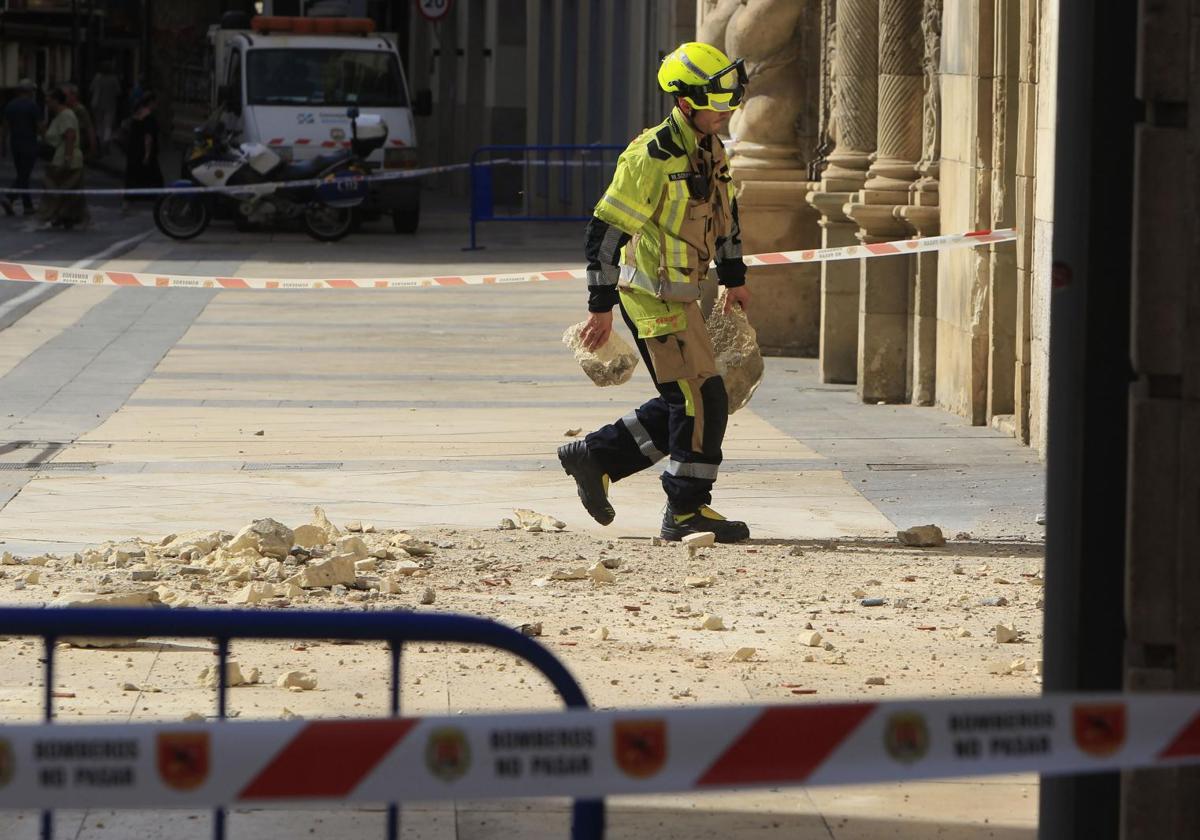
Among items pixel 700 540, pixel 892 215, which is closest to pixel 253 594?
pixel 700 540

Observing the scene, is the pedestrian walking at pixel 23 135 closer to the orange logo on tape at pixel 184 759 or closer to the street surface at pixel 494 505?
the street surface at pixel 494 505

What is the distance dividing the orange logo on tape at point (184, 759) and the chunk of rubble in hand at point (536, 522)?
19.0 feet

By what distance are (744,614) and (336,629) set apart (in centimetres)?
379

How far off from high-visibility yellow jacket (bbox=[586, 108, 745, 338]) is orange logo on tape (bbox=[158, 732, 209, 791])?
Result: 5384mm

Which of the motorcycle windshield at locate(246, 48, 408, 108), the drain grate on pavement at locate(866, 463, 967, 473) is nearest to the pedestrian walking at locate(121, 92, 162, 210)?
the motorcycle windshield at locate(246, 48, 408, 108)

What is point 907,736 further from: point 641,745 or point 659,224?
point 659,224

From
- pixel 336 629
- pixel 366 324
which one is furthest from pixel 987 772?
pixel 366 324

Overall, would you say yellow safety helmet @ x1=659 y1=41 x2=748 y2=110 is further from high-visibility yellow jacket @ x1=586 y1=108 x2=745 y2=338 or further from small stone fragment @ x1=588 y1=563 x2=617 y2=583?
small stone fragment @ x1=588 y1=563 x2=617 y2=583

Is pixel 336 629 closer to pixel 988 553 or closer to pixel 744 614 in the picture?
pixel 744 614

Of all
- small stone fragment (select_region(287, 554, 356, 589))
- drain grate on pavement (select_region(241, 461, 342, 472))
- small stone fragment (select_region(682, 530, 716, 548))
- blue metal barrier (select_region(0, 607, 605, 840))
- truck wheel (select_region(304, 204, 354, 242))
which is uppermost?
blue metal barrier (select_region(0, 607, 605, 840))

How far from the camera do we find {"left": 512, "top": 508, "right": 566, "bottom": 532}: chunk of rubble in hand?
28.7 ft

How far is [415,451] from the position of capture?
35.8ft

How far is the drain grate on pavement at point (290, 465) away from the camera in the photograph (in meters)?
10.3

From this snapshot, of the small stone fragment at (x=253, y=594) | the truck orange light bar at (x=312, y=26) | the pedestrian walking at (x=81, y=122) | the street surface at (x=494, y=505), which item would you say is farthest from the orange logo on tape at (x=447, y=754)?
the truck orange light bar at (x=312, y=26)
